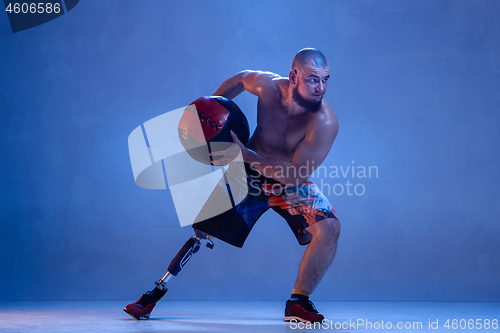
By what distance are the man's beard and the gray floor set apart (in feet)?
3.45

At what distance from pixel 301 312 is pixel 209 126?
3.30 ft

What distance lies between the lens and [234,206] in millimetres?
2428

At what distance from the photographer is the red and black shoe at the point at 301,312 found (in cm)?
211

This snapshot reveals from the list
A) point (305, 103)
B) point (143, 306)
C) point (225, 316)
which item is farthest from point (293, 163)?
point (143, 306)

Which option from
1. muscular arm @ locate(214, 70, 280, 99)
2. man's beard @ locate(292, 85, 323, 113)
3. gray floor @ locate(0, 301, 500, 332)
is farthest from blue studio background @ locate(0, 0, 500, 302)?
man's beard @ locate(292, 85, 323, 113)

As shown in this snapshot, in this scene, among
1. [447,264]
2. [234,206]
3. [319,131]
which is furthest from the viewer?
[447,264]

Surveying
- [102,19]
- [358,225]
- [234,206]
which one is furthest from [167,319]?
[102,19]

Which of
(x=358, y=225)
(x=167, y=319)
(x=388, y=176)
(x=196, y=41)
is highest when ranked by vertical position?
(x=196, y=41)

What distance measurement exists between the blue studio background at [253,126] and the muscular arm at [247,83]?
0.98 meters

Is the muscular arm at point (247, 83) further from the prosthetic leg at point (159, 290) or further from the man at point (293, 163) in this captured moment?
the prosthetic leg at point (159, 290)

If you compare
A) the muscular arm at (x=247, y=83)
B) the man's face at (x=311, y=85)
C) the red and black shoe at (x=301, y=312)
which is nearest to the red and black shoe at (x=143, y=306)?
the red and black shoe at (x=301, y=312)

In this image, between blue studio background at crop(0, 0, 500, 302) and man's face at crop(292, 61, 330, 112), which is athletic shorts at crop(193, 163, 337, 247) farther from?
blue studio background at crop(0, 0, 500, 302)

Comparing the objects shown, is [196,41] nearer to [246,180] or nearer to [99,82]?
[99,82]

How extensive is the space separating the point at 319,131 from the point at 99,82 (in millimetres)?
2240
